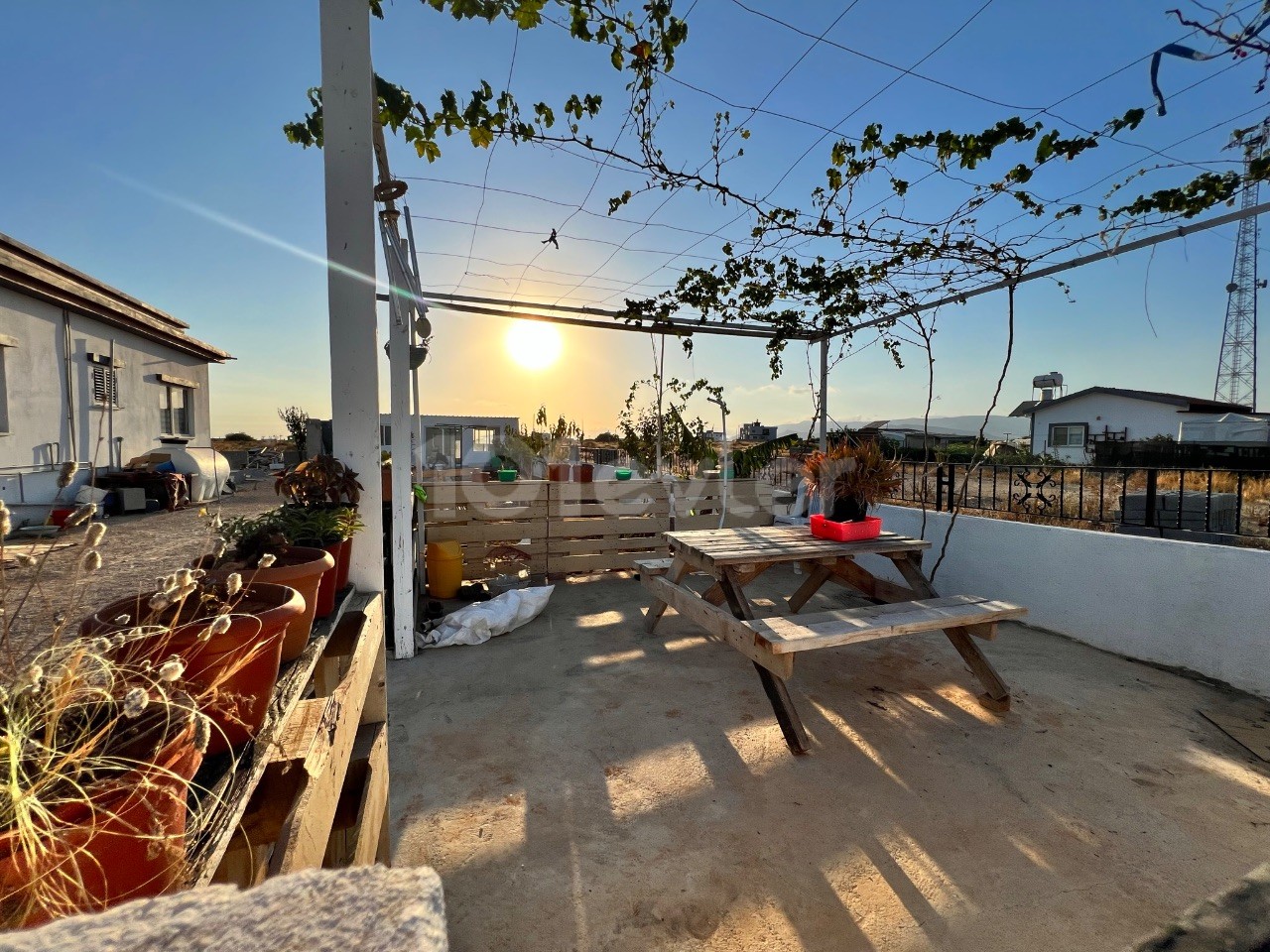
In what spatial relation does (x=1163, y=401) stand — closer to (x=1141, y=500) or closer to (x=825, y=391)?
(x=1141, y=500)

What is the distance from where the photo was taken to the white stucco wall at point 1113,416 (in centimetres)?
2066

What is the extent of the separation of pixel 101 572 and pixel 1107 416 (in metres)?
28.7

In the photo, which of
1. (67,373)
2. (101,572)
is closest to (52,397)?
(67,373)

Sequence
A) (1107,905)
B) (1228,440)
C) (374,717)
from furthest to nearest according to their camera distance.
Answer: (1228,440) < (374,717) < (1107,905)

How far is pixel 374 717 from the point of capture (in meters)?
1.98

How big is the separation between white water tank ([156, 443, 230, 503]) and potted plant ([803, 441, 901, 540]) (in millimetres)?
9341

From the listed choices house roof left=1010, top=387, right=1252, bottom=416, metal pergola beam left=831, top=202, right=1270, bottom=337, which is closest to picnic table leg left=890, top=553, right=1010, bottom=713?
metal pergola beam left=831, top=202, right=1270, bottom=337

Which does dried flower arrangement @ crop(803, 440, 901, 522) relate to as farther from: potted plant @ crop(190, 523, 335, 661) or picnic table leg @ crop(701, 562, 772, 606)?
potted plant @ crop(190, 523, 335, 661)

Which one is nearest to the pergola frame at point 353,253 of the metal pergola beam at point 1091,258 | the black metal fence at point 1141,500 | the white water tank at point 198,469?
the black metal fence at point 1141,500

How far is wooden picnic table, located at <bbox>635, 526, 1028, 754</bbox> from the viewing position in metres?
2.64

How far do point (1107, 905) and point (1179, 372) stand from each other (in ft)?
29.2

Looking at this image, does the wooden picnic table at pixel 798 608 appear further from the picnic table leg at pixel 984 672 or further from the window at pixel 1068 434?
the window at pixel 1068 434

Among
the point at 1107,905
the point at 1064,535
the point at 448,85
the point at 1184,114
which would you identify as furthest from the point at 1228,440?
Result: the point at 448,85

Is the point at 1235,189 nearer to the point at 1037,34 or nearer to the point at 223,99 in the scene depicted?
the point at 1037,34
